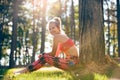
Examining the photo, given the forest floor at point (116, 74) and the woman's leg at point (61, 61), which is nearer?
the forest floor at point (116, 74)

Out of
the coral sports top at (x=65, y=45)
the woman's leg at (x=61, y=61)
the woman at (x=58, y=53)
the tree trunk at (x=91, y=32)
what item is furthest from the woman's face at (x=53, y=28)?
the tree trunk at (x=91, y=32)

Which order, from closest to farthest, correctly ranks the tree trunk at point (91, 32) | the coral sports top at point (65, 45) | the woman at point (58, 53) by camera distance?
the woman at point (58, 53) < the coral sports top at point (65, 45) < the tree trunk at point (91, 32)

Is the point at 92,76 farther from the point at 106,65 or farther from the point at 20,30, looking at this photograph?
the point at 20,30

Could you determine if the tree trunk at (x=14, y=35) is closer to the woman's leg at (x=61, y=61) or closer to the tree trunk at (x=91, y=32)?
the tree trunk at (x=91, y=32)

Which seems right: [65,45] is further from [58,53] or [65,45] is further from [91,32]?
[91,32]

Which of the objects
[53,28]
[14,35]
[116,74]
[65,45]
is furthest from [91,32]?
[14,35]

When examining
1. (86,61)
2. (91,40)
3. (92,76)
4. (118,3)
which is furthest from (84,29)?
(118,3)

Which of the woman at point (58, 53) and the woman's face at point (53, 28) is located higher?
the woman's face at point (53, 28)

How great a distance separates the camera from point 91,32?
22.4 ft

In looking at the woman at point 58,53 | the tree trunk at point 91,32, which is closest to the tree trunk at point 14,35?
the tree trunk at point 91,32

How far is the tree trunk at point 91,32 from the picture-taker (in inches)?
264

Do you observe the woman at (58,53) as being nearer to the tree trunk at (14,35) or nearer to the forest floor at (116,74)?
the forest floor at (116,74)

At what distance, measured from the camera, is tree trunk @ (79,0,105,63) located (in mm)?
6699

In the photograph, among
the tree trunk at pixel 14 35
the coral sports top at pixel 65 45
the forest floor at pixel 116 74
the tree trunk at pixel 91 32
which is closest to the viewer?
the forest floor at pixel 116 74
